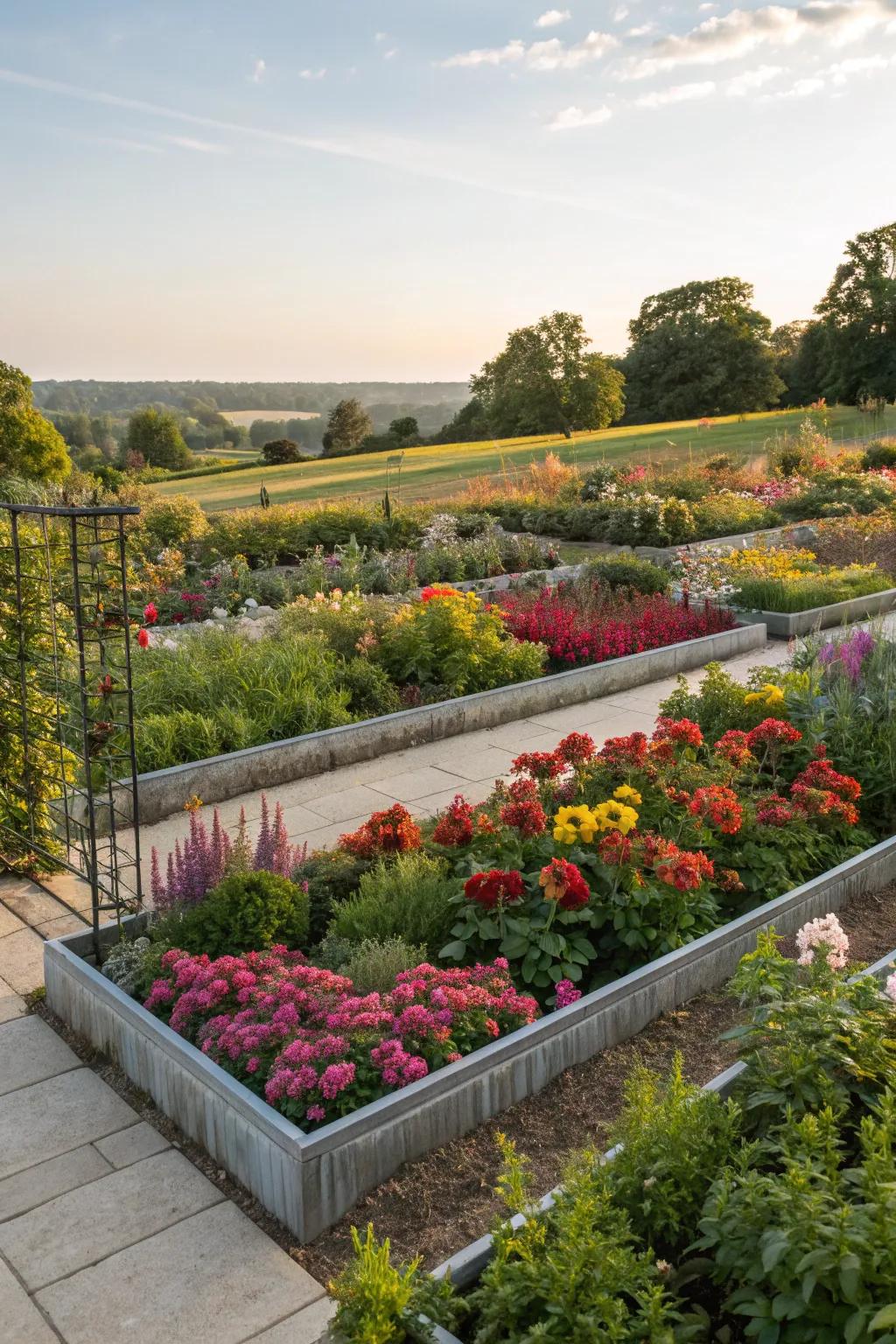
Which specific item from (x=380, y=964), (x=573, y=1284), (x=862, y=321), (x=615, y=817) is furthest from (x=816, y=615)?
(x=862, y=321)

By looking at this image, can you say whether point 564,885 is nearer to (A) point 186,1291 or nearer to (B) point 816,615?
(A) point 186,1291

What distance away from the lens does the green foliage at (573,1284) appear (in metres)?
1.78

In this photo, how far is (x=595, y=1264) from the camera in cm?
188

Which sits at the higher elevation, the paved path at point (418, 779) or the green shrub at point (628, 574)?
the green shrub at point (628, 574)

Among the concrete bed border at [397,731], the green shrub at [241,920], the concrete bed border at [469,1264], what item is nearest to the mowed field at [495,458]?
the concrete bed border at [397,731]

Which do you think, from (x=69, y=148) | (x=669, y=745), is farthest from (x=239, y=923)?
(x=69, y=148)

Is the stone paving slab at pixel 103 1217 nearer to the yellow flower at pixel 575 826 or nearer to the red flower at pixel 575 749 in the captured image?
the yellow flower at pixel 575 826

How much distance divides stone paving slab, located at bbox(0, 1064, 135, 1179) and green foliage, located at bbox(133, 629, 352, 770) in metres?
2.55

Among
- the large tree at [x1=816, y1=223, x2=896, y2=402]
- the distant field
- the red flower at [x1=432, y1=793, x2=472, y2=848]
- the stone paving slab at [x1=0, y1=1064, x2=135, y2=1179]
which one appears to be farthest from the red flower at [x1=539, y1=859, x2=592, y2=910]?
the distant field

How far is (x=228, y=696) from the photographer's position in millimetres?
6359

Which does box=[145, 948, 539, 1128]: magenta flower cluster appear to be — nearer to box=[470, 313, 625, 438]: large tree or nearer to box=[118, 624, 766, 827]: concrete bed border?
box=[118, 624, 766, 827]: concrete bed border

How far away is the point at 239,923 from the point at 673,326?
42007 mm

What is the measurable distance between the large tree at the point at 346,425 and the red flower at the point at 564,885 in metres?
38.6

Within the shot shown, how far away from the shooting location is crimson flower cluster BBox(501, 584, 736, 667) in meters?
7.99
